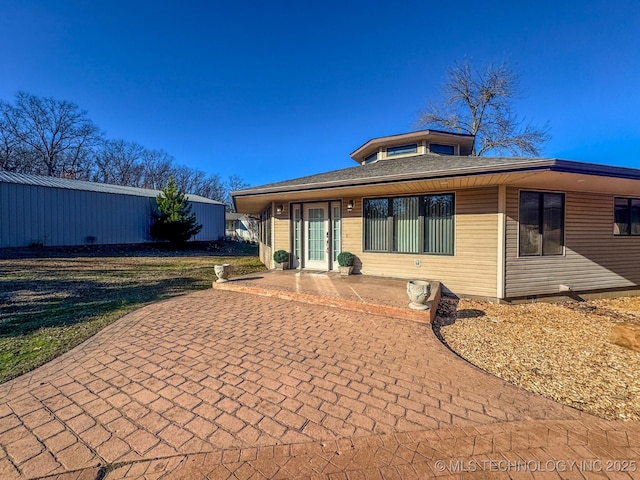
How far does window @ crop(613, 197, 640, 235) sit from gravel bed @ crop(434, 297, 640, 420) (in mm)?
2470

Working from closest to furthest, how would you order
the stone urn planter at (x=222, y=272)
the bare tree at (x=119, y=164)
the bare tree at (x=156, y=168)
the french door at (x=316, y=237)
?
the stone urn planter at (x=222, y=272), the french door at (x=316, y=237), the bare tree at (x=119, y=164), the bare tree at (x=156, y=168)

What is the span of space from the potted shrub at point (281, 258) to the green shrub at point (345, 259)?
1.90 metres

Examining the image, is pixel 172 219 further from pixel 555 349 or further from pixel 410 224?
pixel 555 349

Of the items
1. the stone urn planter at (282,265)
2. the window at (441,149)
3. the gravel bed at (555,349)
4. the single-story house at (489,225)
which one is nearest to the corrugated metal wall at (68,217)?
the single-story house at (489,225)

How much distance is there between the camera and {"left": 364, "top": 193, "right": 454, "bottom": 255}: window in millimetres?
6852

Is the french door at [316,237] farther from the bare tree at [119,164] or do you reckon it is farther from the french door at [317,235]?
the bare tree at [119,164]

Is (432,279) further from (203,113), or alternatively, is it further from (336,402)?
(203,113)

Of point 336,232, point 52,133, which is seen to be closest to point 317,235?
point 336,232

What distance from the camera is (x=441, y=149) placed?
9875mm

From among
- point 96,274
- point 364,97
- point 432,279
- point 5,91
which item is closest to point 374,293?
point 432,279

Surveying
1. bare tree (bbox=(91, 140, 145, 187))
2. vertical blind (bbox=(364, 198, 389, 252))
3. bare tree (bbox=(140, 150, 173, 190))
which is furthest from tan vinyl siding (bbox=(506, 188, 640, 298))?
bare tree (bbox=(91, 140, 145, 187))

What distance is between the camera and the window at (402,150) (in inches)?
386

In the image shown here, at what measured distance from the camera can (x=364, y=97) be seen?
1350 centimetres

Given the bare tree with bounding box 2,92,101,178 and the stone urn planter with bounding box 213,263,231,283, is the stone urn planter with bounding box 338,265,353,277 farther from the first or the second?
the bare tree with bounding box 2,92,101,178
